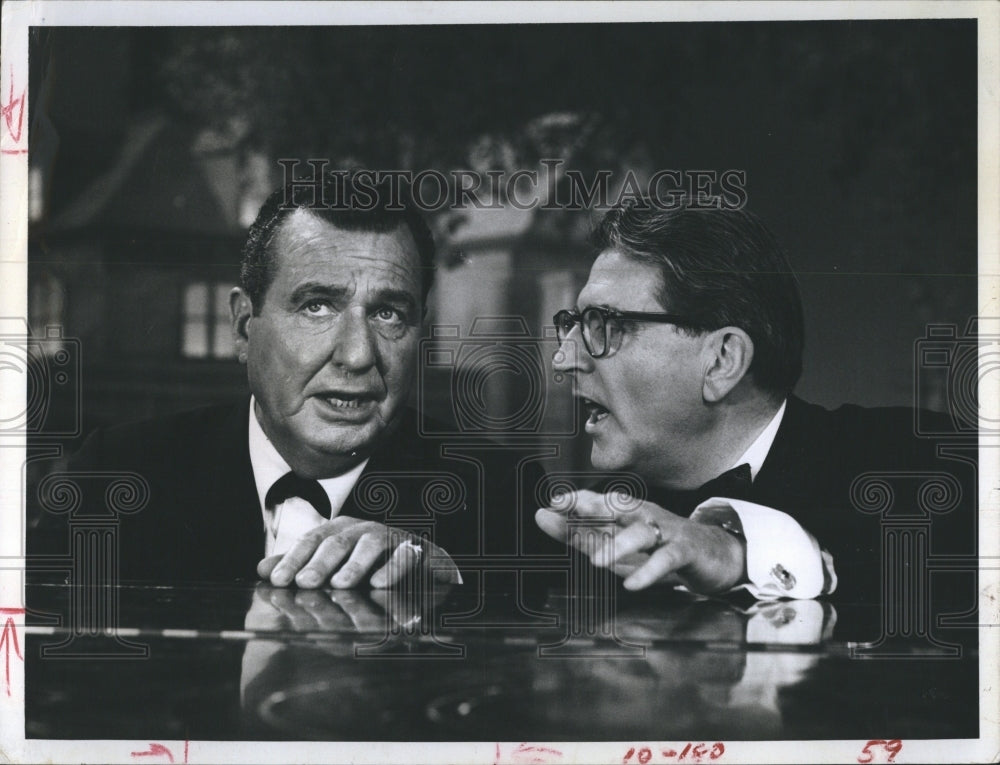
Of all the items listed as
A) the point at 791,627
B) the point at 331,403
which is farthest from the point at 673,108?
the point at 791,627

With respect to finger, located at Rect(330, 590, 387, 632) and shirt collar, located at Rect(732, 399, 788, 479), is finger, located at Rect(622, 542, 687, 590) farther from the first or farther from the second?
finger, located at Rect(330, 590, 387, 632)

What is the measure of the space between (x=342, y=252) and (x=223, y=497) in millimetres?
A: 932

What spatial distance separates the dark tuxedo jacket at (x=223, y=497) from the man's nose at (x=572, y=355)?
0.34 meters

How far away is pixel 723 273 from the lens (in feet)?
11.7

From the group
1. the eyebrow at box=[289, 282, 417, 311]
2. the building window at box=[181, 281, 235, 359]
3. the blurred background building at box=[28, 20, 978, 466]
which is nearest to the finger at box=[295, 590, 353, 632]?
the blurred background building at box=[28, 20, 978, 466]

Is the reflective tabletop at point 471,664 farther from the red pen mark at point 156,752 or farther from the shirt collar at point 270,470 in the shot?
the shirt collar at point 270,470

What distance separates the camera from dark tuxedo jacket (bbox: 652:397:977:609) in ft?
A: 11.7

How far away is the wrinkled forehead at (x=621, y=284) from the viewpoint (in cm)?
355

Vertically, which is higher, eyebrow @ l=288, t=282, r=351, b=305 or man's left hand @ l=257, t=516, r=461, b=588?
eyebrow @ l=288, t=282, r=351, b=305

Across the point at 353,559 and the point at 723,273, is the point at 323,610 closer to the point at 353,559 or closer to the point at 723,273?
the point at 353,559

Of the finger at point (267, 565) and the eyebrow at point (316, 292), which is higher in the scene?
the eyebrow at point (316, 292)

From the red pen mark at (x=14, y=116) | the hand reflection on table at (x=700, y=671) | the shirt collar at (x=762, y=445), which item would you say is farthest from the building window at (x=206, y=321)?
the shirt collar at (x=762, y=445)

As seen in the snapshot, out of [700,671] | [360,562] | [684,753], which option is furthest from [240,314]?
[684,753]

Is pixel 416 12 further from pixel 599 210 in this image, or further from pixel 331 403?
pixel 331 403
